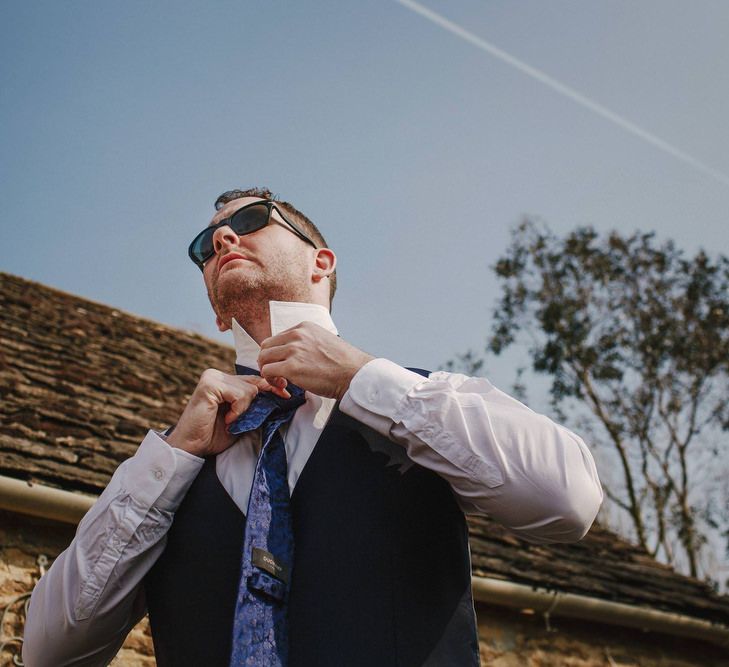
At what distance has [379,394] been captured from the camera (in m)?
1.59

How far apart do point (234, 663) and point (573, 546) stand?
564cm

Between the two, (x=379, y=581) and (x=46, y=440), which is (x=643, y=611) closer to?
(x=46, y=440)

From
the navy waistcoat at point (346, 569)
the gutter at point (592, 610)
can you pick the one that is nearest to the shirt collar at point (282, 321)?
the navy waistcoat at point (346, 569)

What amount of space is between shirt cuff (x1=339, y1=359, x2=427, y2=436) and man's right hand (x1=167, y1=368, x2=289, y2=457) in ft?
1.05

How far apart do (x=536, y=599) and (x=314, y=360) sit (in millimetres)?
3915

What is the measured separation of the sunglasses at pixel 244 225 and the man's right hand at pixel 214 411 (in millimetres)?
602

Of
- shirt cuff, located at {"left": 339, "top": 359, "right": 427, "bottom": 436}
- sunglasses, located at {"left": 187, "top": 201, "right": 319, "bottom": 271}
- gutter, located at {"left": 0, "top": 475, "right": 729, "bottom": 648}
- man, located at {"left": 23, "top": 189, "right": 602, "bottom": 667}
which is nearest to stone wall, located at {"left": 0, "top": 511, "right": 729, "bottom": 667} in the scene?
gutter, located at {"left": 0, "top": 475, "right": 729, "bottom": 648}

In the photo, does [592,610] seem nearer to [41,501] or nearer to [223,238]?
[41,501]

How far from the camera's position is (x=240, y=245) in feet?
7.48

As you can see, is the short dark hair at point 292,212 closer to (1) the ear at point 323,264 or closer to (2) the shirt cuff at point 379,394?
(1) the ear at point 323,264

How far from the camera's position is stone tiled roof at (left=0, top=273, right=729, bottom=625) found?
164 inches

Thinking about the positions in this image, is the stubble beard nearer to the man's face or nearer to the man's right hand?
the man's face

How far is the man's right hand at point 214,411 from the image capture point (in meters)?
1.84

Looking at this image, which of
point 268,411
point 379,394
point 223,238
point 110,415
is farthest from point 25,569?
point 379,394
